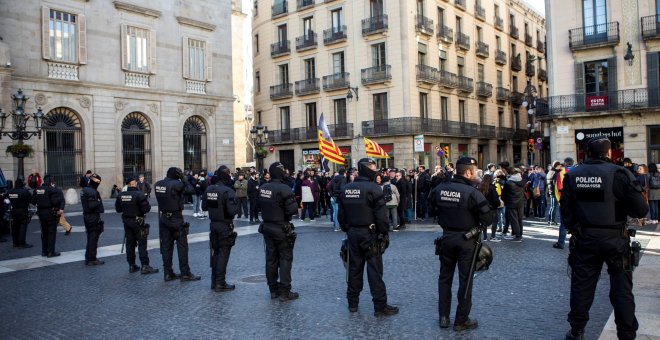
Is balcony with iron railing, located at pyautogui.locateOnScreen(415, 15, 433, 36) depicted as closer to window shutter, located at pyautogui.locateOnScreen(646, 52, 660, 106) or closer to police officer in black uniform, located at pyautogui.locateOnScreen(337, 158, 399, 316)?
window shutter, located at pyautogui.locateOnScreen(646, 52, 660, 106)

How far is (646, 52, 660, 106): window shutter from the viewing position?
970 inches

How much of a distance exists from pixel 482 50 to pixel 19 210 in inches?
1417

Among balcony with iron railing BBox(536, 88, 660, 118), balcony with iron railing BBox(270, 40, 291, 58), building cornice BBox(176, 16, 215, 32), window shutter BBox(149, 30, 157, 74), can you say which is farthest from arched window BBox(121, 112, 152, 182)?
balcony with iron railing BBox(536, 88, 660, 118)

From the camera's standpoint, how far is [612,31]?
84.6ft

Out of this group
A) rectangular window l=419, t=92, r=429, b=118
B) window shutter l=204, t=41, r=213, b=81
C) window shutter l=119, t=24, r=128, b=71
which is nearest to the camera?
window shutter l=119, t=24, r=128, b=71

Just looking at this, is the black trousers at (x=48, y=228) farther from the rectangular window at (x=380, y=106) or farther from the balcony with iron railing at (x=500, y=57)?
the balcony with iron railing at (x=500, y=57)

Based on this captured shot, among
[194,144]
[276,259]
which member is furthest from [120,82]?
[276,259]

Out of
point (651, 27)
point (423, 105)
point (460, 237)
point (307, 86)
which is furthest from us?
point (307, 86)

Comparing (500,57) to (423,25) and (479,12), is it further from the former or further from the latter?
(423,25)

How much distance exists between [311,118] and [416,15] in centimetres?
1053

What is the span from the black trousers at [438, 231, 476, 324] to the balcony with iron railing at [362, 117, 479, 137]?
2928cm

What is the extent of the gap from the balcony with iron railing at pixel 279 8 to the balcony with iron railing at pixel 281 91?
5.53m

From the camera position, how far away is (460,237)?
5.70 metres

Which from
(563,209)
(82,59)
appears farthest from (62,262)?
(82,59)
